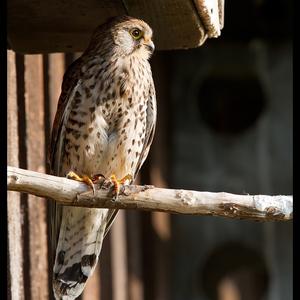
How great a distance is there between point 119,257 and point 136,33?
1.89 metres

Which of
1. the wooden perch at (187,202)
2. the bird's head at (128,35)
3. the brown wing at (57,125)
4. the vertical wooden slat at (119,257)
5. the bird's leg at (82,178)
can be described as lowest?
the vertical wooden slat at (119,257)

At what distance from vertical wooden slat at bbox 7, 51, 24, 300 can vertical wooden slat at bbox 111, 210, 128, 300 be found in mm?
1318

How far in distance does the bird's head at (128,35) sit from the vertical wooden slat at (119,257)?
1.46 metres

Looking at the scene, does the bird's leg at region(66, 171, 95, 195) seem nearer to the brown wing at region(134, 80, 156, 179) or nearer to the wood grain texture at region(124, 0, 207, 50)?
the brown wing at region(134, 80, 156, 179)

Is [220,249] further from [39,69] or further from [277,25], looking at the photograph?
[39,69]

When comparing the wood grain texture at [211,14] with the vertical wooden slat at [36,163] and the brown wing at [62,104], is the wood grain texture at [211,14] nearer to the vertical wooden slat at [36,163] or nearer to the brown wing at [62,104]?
the brown wing at [62,104]

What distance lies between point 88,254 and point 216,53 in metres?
3.05

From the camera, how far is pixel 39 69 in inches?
202

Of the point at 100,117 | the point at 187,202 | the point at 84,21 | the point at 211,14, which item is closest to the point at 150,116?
the point at 100,117

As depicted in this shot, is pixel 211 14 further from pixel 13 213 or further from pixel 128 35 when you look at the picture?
pixel 13 213

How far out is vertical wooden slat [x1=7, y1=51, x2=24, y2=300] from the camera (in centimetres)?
464

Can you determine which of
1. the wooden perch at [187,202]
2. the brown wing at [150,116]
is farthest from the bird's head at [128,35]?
the wooden perch at [187,202]

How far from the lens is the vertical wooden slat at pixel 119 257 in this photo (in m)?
6.10
